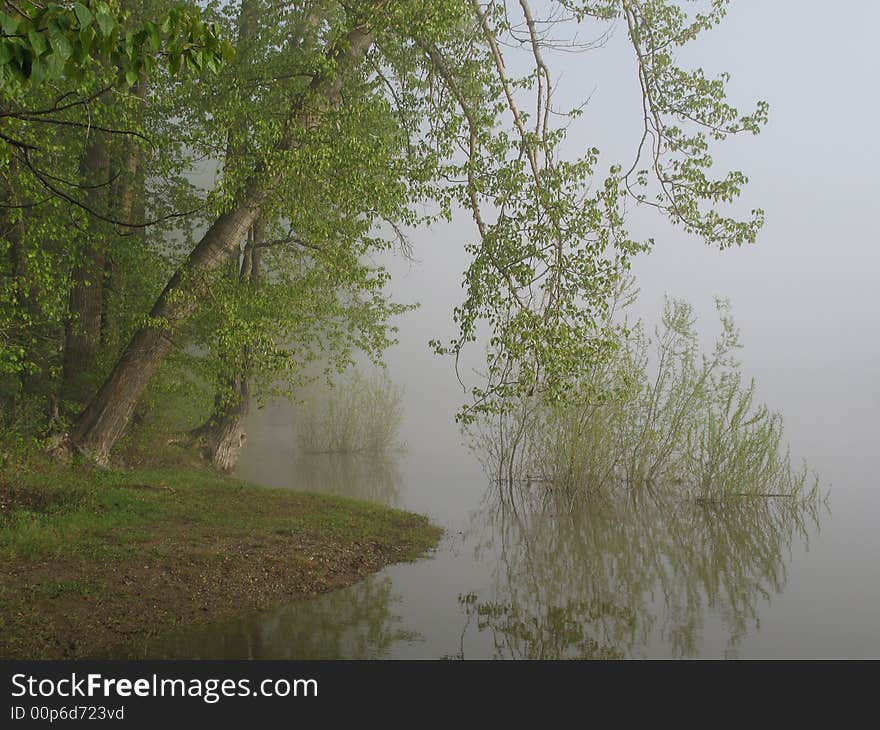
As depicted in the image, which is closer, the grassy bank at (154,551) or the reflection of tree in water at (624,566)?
the grassy bank at (154,551)

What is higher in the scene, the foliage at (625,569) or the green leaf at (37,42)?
the green leaf at (37,42)

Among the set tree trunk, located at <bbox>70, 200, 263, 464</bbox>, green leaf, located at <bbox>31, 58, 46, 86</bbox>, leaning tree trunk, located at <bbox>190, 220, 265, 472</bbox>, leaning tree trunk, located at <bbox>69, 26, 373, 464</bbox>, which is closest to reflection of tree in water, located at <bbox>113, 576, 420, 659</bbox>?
green leaf, located at <bbox>31, 58, 46, 86</bbox>

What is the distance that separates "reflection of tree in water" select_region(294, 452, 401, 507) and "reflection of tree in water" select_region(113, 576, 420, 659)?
601 centimetres

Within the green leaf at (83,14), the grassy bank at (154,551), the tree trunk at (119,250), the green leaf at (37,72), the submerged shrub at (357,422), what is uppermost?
the tree trunk at (119,250)

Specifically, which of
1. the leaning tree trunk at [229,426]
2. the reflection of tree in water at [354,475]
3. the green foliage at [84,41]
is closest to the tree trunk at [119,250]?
the leaning tree trunk at [229,426]

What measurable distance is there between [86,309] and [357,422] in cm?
899

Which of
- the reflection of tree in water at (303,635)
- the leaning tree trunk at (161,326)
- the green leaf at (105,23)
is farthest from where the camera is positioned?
the leaning tree trunk at (161,326)

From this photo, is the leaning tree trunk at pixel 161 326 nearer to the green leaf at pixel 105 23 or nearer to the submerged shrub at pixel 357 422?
the green leaf at pixel 105 23

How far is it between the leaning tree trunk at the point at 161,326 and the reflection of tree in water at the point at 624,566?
16.1ft

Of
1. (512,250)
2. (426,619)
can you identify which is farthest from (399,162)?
(426,619)

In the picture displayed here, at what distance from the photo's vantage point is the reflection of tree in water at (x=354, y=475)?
541 inches

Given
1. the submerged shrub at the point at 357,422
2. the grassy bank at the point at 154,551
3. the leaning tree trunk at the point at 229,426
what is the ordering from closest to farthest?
the grassy bank at the point at 154,551 < the leaning tree trunk at the point at 229,426 < the submerged shrub at the point at 357,422

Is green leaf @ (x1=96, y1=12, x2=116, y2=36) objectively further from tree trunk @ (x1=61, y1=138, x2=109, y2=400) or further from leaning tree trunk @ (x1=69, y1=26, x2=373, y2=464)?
tree trunk @ (x1=61, y1=138, x2=109, y2=400)

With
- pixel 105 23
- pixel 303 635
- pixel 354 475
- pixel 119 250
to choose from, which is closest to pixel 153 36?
pixel 105 23
